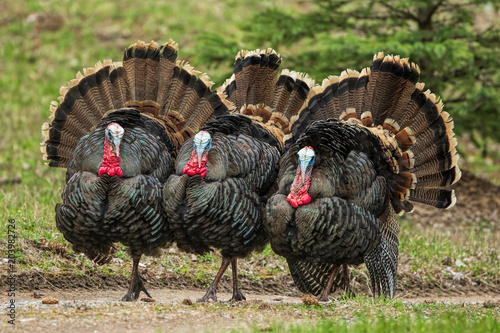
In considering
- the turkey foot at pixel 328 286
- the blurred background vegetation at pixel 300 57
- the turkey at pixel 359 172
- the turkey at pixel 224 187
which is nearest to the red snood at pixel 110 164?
the turkey at pixel 224 187

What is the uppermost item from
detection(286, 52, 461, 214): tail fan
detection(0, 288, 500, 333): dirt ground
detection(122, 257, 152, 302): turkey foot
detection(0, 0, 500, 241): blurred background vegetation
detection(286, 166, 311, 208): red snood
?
detection(0, 0, 500, 241): blurred background vegetation

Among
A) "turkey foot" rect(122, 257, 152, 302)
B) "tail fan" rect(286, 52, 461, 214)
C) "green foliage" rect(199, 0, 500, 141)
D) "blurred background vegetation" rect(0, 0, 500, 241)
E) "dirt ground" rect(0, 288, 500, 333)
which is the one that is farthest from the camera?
"green foliage" rect(199, 0, 500, 141)

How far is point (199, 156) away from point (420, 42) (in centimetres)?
438

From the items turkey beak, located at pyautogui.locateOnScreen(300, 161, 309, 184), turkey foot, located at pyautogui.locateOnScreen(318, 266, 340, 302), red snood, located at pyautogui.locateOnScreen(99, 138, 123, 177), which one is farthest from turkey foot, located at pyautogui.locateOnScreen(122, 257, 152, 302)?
turkey beak, located at pyautogui.locateOnScreen(300, 161, 309, 184)

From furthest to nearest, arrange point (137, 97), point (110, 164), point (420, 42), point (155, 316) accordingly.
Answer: point (420, 42)
point (137, 97)
point (110, 164)
point (155, 316)

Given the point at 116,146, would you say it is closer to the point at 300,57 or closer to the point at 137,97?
the point at 137,97

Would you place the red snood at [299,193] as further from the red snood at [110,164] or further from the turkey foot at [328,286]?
the red snood at [110,164]

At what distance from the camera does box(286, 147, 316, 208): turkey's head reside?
5.64 meters

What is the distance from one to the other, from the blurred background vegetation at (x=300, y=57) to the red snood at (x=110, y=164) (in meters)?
1.87

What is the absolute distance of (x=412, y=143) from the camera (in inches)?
257

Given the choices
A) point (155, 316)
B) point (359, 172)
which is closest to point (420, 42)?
point (359, 172)

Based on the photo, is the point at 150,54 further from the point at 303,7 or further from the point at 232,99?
the point at 303,7

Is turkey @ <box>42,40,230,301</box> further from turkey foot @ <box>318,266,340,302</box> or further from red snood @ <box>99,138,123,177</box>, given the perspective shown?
turkey foot @ <box>318,266,340,302</box>

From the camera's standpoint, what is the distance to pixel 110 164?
5.63 metres
